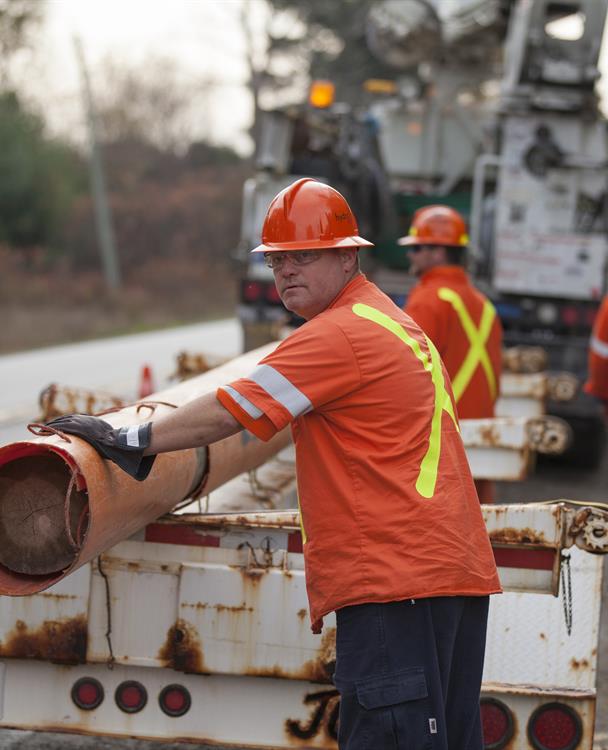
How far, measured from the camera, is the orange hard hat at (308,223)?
3.29 metres

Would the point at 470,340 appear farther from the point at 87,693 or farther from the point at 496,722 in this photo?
the point at 87,693

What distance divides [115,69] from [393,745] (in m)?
48.3

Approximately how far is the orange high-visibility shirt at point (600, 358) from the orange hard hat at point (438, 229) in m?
1.09

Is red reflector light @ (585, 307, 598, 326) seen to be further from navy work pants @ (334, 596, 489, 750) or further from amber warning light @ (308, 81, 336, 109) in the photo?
navy work pants @ (334, 596, 489, 750)

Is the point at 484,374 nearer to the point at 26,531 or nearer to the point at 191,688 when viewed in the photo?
the point at 191,688

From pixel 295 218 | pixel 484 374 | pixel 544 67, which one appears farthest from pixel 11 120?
pixel 295 218

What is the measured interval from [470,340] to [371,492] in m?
2.93

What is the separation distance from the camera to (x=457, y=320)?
587 cm

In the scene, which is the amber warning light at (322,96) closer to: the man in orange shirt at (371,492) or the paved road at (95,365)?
the paved road at (95,365)

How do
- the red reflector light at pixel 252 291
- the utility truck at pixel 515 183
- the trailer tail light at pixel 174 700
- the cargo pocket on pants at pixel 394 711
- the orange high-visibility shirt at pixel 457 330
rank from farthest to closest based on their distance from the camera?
the red reflector light at pixel 252 291 → the utility truck at pixel 515 183 → the orange high-visibility shirt at pixel 457 330 → the trailer tail light at pixel 174 700 → the cargo pocket on pants at pixel 394 711

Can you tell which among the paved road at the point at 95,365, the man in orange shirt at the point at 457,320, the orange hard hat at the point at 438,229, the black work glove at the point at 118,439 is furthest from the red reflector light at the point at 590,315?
the black work glove at the point at 118,439

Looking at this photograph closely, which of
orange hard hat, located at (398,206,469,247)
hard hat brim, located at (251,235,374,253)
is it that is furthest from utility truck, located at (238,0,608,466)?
hard hat brim, located at (251,235,374,253)

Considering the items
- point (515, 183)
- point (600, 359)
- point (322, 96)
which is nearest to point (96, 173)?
point (322, 96)

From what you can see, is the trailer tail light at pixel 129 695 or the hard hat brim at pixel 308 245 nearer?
the hard hat brim at pixel 308 245
